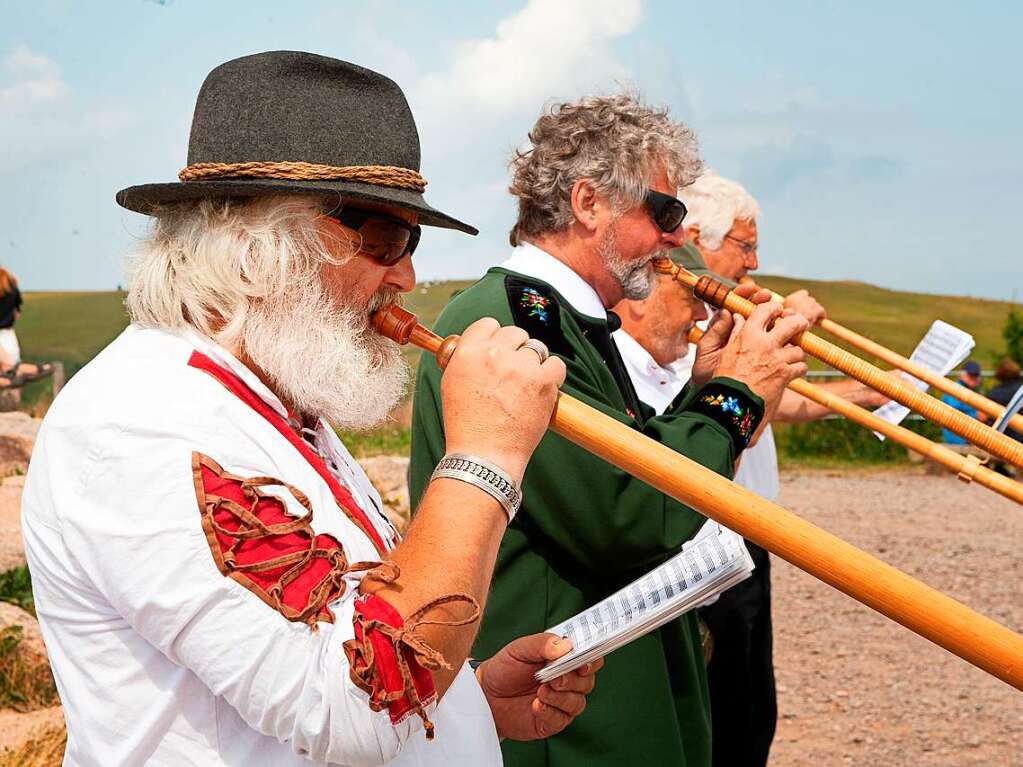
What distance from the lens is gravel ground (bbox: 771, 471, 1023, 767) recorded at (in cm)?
653

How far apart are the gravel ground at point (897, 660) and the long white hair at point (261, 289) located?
5.19 metres

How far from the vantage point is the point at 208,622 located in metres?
1.44

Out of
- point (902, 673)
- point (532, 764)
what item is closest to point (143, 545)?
point (532, 764)

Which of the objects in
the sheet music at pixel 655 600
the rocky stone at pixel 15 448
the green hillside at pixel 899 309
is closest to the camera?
the sheet music at pixel 655 600


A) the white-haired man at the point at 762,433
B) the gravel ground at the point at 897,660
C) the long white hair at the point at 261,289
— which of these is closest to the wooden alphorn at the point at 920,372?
the white-haired man at the point at 762,433

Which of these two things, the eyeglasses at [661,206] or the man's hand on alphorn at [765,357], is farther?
the eyeglasses at [661,206]

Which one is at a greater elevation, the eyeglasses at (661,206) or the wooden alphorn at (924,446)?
the eyeglasses at (661,206)

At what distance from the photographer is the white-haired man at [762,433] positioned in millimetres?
4488

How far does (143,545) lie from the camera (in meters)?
1.45

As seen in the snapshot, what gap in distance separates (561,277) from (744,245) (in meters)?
2.25

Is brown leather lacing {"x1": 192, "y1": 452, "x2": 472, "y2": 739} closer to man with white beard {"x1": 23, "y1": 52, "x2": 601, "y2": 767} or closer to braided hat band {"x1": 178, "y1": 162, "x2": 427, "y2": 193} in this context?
man with white beard {"x1": 23, "y1": 52, "x2": 601, "y2": 767}

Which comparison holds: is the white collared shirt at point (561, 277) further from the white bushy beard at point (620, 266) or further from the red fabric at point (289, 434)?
the red fabric at point (289, 434)

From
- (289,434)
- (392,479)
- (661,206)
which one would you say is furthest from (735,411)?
(392,479)

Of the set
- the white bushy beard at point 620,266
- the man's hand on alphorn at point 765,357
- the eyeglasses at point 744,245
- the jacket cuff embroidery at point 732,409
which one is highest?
the eyeglasses at point 744,245
